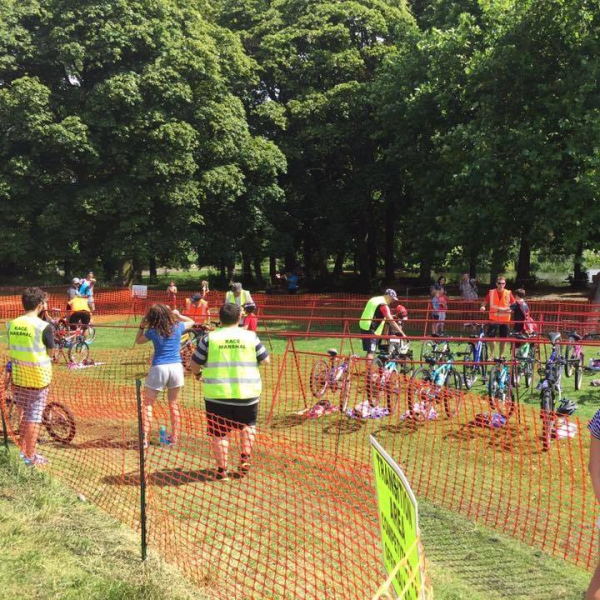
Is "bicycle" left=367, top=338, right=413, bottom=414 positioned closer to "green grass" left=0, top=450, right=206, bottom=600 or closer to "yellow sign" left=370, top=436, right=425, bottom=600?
"green grass" left=0, top=450, right=206, bottom=600

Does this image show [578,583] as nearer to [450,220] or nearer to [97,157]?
[450,220]

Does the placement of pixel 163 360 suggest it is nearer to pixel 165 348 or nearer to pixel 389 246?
pixel 165 348

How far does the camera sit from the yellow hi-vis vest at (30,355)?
610 cm

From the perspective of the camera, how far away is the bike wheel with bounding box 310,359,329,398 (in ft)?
29.1

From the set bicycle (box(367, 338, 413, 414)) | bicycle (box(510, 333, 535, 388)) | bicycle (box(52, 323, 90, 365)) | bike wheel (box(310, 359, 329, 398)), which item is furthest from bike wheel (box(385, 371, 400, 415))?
bicycle (box(52, 323, 90, 365))

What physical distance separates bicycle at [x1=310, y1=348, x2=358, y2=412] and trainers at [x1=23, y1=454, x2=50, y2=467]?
12.5 feet

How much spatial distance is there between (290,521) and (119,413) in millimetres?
3303

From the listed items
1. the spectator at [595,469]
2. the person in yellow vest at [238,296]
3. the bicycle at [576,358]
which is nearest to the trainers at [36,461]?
the spectator at [595,469]

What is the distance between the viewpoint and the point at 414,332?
17.1 metres

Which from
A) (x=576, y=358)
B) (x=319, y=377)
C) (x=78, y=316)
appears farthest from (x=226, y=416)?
(x=78, y=316)

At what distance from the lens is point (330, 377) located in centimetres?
884

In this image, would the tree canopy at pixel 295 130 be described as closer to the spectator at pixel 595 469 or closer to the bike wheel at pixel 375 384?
the bike wheel at pixel 375 384

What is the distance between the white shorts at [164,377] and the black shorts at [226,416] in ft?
3.45

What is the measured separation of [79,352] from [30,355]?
6.65m
